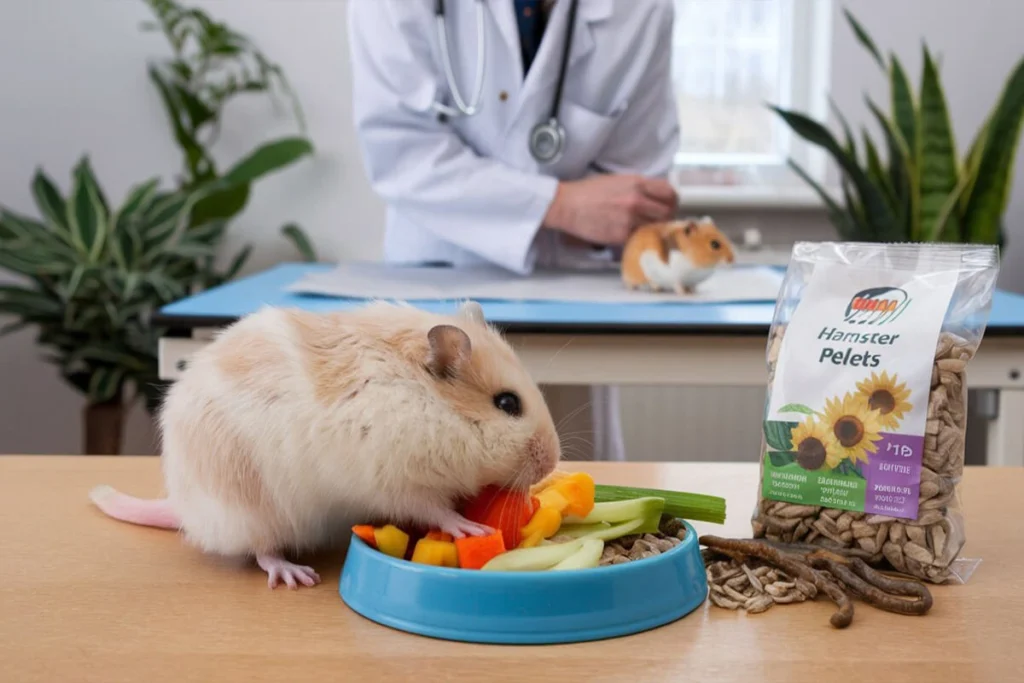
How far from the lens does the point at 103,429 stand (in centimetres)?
261

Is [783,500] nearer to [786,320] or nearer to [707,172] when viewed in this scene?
[786,320]

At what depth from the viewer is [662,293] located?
1818 mm

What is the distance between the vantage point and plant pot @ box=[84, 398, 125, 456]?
8.56ft

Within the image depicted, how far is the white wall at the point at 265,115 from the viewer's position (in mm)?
3041

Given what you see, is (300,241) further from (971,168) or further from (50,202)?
(971,168)

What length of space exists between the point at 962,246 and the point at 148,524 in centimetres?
62

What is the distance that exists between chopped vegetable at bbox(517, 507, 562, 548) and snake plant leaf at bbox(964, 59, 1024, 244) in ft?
6.55

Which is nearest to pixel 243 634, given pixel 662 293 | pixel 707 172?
pixel 662 293

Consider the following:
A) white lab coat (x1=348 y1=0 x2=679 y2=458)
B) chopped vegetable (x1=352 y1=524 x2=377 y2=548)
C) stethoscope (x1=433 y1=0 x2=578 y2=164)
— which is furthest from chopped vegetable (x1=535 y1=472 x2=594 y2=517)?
stethoscope (x1=433 y1=0 x2=578 y2=164)

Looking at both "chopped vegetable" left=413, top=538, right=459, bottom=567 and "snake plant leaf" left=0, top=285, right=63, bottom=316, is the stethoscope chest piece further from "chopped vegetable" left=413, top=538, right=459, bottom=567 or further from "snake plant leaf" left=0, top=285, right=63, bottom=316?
"chopped vegetable" left=413, top=538, right=459, bottom=567

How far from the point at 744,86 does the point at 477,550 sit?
2980 millimetres

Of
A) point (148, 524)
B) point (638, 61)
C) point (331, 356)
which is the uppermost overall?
point (638, 61)

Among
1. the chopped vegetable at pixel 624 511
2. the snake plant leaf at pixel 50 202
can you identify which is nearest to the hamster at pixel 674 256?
the chopped vegetable at pixel 624 511

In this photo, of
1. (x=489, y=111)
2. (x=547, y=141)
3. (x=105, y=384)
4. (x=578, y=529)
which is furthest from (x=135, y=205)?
(x=578, y=529)
